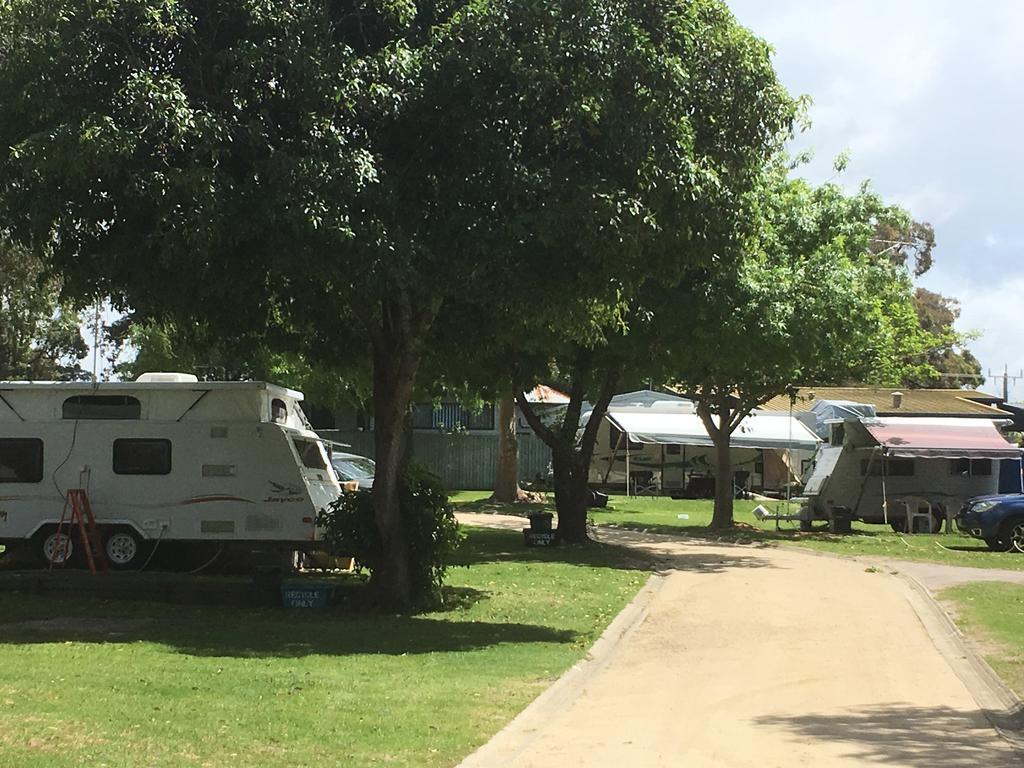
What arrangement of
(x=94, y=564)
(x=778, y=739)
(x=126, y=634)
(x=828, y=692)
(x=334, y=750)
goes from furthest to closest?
(x=94, y=564) → (x=126, y=634) → (x=828, y=692) → (x=778, y=739) → (x=334, y=750)

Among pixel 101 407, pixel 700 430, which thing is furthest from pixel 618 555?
pixel 700 430

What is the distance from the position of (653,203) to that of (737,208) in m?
1.21

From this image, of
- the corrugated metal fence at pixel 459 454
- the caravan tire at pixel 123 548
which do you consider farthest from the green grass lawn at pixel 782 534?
the caravan tire at pixel 123 548

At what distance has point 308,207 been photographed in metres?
11.1

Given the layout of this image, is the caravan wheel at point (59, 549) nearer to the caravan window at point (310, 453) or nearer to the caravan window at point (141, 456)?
the caravan window at point (141, 456)

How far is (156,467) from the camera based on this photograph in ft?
54.0

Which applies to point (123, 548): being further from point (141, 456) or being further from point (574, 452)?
point (574, 452)

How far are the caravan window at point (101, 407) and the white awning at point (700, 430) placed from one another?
22077mm

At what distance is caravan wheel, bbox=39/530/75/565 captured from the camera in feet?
53.4

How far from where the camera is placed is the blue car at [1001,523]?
2466cm

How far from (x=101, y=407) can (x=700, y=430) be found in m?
24.6

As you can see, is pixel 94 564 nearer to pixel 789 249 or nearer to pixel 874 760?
pixel 874 760

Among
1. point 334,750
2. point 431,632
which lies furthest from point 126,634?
point 334,750


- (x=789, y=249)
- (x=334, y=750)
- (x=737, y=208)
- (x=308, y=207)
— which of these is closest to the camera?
(x=334, y=750)
